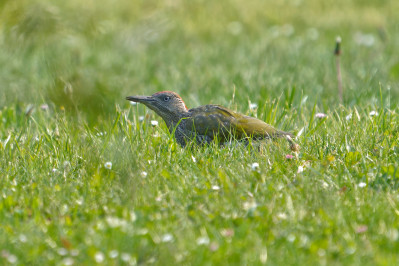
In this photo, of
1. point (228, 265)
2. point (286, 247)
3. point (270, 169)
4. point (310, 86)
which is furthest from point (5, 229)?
point (310, 86)

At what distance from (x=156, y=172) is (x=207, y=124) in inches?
34.4

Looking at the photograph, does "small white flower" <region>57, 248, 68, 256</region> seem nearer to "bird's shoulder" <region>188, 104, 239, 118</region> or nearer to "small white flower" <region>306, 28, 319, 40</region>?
"bird's shoulder" <region>188, 104, 239, 118</region>

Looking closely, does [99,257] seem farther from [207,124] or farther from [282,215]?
[207,124]

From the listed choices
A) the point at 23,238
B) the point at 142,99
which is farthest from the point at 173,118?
the point at 23,238

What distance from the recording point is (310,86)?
693 centimetres

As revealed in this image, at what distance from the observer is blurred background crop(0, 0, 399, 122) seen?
5.63 feet

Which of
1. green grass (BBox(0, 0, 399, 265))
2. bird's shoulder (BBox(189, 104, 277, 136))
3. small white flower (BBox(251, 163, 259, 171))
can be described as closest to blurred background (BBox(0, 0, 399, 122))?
green grass (BBox(0, 0, 399, 265))

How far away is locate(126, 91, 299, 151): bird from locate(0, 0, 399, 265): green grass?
6.0 inches

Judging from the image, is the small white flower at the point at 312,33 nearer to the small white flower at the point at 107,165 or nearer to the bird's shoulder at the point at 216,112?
the bird's shoulder at the point at 216,112

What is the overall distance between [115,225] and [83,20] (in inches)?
69.3

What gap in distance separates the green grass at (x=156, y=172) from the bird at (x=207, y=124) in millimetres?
154

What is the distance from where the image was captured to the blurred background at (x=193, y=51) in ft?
5.63

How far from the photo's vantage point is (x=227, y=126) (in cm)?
492

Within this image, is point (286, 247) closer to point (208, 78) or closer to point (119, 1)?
point (119, 1)
